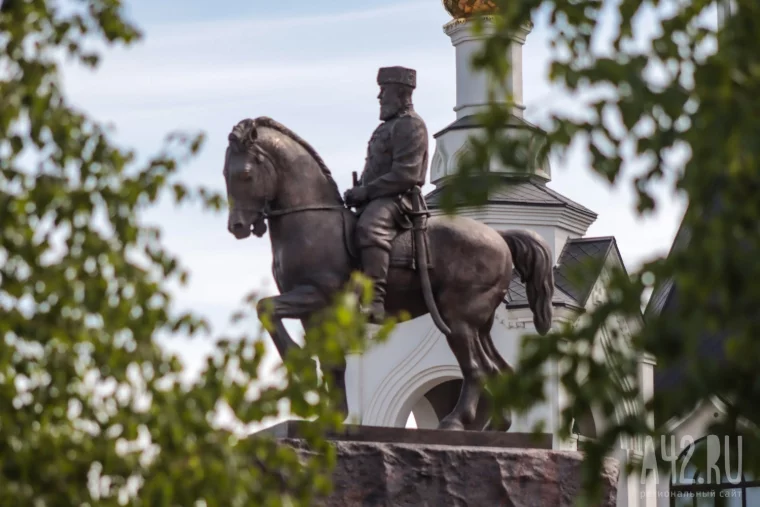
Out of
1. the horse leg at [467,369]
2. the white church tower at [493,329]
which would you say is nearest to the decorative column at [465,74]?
the white church tower at [493,329]

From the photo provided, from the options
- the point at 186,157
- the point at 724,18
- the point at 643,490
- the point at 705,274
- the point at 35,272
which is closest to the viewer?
the point at 705,274

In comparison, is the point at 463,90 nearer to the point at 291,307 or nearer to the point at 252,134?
the point at 252,134

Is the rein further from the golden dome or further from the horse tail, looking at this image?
the golden dome

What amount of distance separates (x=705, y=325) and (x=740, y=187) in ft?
1.20

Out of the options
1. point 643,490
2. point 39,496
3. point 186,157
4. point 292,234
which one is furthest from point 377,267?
point 643,490

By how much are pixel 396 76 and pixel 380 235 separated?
3.43 ft

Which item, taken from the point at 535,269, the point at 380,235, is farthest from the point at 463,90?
the point at 380,235

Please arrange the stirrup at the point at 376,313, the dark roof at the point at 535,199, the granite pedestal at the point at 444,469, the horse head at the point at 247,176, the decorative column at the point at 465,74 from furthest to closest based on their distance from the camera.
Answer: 1. the decorative column at the point at 465,74
2. the dark roof at the point at 535,199
3. the horse head at the point at 247,176
4. the stirrup at the point at 376,313
5. the granite pedestal at the point at 444,469

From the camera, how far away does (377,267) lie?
37.0ft

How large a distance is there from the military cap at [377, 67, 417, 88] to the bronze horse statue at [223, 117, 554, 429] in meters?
0.67

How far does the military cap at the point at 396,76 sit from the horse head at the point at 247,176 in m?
0.93

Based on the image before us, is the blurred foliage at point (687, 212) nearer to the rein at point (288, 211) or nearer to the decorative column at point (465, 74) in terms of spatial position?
the rein at point (288, 211)

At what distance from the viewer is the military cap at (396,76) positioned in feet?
38.4

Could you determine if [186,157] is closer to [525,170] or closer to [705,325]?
[525,170]
